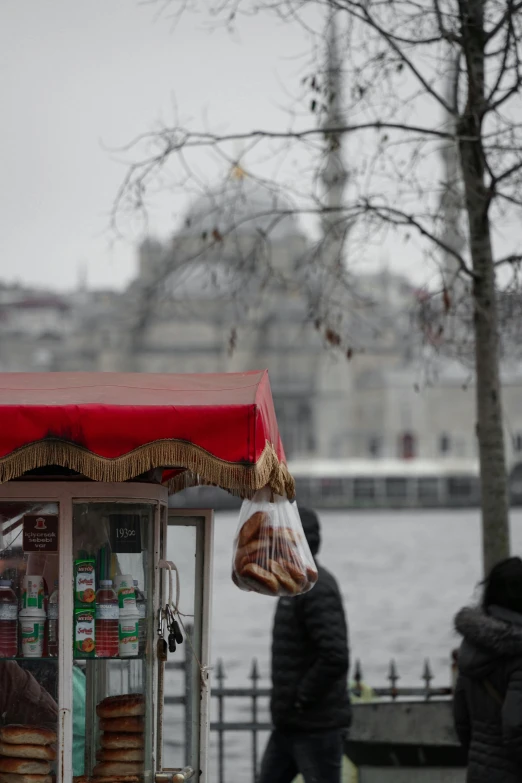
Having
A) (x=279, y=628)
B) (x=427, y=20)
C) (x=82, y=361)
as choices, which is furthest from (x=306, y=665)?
(x=82, y=361)

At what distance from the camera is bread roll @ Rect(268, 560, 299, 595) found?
3.58 metres

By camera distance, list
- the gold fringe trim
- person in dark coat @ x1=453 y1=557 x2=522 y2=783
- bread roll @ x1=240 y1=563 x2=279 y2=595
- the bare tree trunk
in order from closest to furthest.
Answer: the gold fringe trim < bread roll @ x1=240 y1=563 x2=279 y2=595 < person in dark coat @ x1=453 y1=557 x2=522 y2=783 < the bare tree trunk

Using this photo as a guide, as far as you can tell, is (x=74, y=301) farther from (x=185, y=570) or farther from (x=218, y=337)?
(x=185, y=570)

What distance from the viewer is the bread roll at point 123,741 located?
3738mm

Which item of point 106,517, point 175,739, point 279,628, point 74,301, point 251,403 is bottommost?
point 175,739

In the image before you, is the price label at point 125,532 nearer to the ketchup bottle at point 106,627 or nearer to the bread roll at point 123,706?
the ketchup bottle at point 106,627

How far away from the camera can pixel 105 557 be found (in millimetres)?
3703

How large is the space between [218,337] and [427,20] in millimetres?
88986

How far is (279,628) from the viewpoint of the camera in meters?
4.72

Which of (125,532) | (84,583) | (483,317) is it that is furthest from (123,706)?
(483,317)

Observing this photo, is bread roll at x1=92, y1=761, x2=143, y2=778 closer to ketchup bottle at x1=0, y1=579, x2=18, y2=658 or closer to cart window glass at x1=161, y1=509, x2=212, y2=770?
cart window glass at x1=161, y1=509, x2=212, y2=770

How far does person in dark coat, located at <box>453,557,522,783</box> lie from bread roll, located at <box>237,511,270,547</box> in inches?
29.3

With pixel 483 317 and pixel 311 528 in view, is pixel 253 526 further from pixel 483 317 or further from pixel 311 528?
pixel 483 317

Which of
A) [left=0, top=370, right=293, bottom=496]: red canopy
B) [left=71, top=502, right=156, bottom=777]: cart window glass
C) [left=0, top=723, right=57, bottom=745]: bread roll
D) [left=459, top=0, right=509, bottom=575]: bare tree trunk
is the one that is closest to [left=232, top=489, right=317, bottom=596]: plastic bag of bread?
[left=0, top=370, right=293, bottom=496]: red canopy
